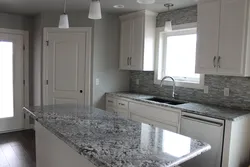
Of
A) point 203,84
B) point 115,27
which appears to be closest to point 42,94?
point 115,27

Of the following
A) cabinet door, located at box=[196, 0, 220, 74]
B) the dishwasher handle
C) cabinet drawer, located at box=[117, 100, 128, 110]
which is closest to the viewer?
the dishwasher handle

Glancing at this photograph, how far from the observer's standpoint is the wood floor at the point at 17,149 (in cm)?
317

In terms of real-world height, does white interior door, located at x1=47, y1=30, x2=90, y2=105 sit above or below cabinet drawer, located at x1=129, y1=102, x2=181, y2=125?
above

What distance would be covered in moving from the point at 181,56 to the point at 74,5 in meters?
1.92

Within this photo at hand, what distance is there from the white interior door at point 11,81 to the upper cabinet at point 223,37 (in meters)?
3.56

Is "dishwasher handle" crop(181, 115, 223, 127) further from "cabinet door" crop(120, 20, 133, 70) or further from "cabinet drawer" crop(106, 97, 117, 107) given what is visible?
"cabinet door" crop(120, 20, 133, 70)

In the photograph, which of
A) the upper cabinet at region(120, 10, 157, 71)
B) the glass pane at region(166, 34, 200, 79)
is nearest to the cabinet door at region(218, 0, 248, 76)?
the glass pane at region(166, 34, 200, 79)

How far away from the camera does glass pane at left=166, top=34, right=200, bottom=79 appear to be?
353 centimetres

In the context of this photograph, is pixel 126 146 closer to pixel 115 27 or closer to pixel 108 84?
pixel 108 84

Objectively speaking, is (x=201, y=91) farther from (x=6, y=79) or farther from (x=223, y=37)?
(x=6, y=79)

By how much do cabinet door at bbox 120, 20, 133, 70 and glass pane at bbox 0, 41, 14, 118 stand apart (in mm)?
2286

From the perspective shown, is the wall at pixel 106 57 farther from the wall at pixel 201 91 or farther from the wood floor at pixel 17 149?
the wood floor at pixel 17 149

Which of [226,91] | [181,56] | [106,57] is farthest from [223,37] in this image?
[106,57]

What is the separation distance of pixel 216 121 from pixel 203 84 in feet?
2.97
